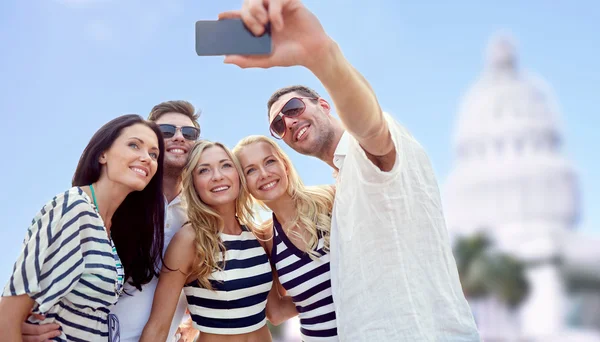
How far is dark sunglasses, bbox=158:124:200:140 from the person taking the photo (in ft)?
15.7

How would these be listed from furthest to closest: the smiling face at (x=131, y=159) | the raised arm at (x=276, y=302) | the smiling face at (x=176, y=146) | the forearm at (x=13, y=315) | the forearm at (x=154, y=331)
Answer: the smiling face at (x=176, y=146), the raised arm at (x=276, y=302), the forearm at (x=154, y=331), the smiling face at (x=131, y=159), the forearm at (x=13, y=315)

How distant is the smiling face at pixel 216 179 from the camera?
4.18 meters

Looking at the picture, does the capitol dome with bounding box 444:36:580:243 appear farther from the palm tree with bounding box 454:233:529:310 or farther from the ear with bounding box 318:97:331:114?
the ear with bounding box 318:97:331:114

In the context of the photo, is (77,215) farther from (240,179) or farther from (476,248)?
(476,248)

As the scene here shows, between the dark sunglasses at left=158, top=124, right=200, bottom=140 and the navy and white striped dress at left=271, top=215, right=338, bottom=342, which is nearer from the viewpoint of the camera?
the navy and white striped dress at left=271, top=215, right=338, bottom=342

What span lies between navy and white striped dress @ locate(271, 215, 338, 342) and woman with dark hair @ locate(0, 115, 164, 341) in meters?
0.89

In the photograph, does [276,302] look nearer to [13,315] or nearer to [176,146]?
[176,146]

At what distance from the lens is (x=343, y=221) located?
2.93m

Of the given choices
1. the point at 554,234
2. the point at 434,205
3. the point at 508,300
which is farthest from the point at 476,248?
the point at 434,205

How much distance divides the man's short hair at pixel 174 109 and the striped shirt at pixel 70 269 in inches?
74.4

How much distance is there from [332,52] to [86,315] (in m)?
2.06

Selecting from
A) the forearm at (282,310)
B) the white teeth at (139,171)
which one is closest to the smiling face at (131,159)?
the white teeth at (139,171)

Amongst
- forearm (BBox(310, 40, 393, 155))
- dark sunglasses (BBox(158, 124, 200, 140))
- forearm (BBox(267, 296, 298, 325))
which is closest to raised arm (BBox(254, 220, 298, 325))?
forearm (BBox(267, 296, 298, 325))

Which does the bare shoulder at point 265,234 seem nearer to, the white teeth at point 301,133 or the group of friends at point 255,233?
the group of friends at point 255,233
